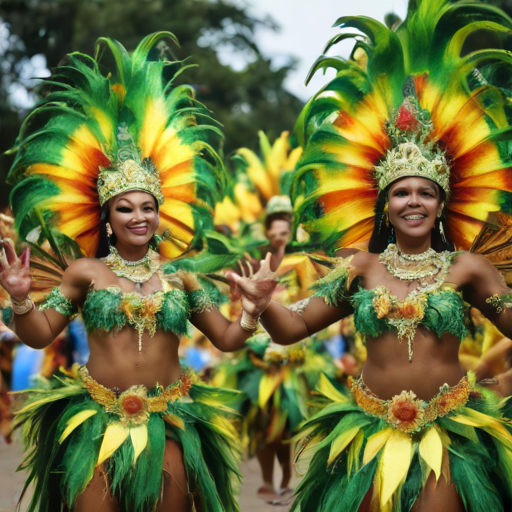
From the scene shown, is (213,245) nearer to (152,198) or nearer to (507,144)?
(152,198)

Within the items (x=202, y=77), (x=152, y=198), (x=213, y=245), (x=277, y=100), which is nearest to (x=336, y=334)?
(x=213, y=245)

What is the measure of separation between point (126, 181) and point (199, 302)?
2.38 ft

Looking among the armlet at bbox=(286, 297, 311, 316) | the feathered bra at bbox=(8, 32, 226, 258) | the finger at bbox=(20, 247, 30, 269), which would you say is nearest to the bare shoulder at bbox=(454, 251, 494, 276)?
the armlet at bbox=(286, 297, 311, 316)

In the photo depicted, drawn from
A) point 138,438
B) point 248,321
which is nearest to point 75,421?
point 138,438

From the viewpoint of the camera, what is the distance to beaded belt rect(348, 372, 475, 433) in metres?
4.20

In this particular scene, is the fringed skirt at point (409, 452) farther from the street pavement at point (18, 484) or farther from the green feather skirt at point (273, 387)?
the green feather skirt at point (273, 387)

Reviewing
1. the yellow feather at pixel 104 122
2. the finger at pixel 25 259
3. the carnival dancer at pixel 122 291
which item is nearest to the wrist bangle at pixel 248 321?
the carnival dancer at pixel 122 291

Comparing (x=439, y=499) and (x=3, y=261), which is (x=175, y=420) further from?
(x=439, y=499)

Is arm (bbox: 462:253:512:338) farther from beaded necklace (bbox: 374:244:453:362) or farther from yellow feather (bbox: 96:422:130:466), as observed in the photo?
yellow feather (bbox: 96:422:130:466)

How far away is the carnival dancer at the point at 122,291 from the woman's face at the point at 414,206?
72cm

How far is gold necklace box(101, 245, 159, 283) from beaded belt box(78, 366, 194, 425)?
53 centimetres

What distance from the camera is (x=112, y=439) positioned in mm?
4312

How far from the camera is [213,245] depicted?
17.1 ft

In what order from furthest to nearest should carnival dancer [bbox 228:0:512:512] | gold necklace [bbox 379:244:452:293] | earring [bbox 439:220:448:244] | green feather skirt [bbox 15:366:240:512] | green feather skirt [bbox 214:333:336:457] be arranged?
green feather skirt [bbox 214:333:336:457]
earring [bbox 439:220:448:244]
gold necklace [bbox 379:244:452:293]
green feather skirt [bbox 15:366:240:512]
carnival dancer [bbox 228:0:512:512]
